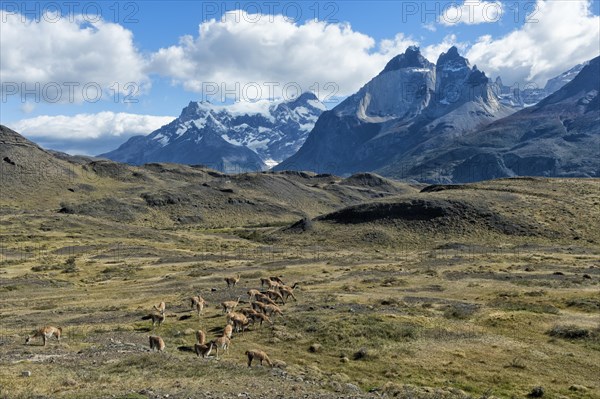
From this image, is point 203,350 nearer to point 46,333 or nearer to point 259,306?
point 46,333

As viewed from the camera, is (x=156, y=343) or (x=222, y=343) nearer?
(x=156, y=343)

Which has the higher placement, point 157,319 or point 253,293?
point 253,293

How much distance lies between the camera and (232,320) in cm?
3195

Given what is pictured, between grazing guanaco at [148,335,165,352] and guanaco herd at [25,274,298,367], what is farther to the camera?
grazing guanaco at [148,335,165,352]

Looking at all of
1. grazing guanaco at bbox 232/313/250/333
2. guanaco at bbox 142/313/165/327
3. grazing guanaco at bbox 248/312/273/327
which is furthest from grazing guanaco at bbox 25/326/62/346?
grazing guanaco at bbox 248/312/273/327

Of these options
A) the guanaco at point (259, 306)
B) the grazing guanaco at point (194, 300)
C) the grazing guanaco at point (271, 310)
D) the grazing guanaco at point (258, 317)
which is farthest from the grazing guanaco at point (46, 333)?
the grazing guanaco at point (271, 310)

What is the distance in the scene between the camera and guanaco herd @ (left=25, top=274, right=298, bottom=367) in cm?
2613

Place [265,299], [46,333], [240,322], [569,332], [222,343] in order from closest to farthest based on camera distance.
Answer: [222,343] → [46,333] → [240,322] → [569,332] → [265,299]

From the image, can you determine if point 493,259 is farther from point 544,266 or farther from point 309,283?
point 309,283

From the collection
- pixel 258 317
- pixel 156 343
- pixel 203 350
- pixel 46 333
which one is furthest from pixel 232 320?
pixel 46 333

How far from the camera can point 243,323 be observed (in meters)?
32.0

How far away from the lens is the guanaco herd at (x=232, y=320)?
26.1 m

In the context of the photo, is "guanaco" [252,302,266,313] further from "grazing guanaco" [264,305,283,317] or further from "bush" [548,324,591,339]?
"bush" [548,324,591,339]

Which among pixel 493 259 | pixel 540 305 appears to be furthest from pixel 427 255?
pixel 540 305
